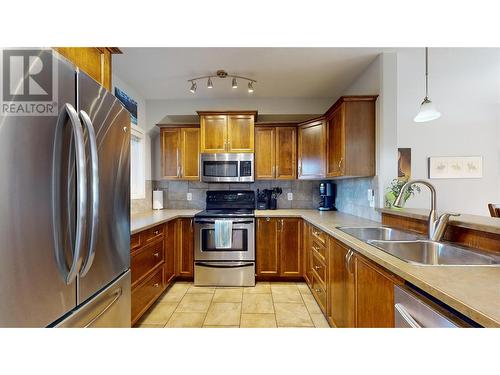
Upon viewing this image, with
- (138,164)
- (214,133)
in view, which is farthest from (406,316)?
(138,164)

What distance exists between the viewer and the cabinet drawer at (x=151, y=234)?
86.3 inches

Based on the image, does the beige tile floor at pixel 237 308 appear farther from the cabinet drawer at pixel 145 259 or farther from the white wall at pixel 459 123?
the white wall at pixel 459 123

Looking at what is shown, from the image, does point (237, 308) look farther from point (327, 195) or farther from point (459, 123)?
point (459, 123)

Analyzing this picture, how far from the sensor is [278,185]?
12.2 ft

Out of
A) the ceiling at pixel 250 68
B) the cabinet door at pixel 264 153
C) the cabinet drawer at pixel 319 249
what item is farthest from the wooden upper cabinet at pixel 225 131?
the cabinet drawer at pixel 319 249

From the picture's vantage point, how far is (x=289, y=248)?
308 cm

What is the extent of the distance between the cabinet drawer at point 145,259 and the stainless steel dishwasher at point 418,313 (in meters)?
1.85

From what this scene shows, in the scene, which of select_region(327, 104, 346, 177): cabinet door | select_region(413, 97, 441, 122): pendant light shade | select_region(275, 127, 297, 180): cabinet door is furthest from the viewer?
select_region(275, 127, 297, 180): cabinet door

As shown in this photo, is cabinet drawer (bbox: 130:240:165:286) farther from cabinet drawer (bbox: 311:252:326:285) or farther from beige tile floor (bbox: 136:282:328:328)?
cabinet drawer (bbox: 311:252:326:285)

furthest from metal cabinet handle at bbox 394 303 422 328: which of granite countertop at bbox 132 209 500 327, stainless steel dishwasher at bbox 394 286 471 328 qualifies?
granite countertop at bbox 132 209 500 327

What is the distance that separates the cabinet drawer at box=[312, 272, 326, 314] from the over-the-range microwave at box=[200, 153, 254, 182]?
59.8 inches

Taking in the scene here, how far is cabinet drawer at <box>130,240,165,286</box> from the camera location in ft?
6.53
